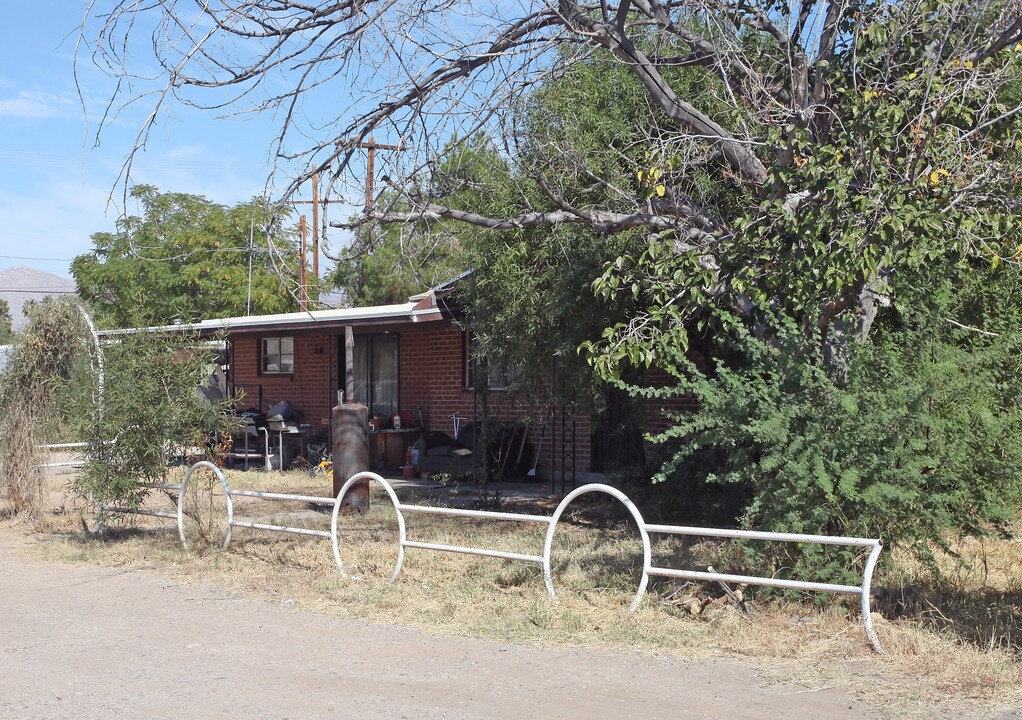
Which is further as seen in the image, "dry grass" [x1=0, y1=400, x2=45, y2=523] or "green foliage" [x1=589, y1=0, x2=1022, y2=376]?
"dry grass" [x1=0, y1=400, x2=45, y2=523]

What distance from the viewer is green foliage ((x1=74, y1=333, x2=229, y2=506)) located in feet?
35.4

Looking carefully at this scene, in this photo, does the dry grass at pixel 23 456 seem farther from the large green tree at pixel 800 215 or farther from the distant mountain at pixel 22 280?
the distant mountain at pixel 22 280

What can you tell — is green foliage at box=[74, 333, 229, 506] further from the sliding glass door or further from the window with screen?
the window with screen

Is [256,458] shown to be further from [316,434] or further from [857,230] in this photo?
[857,230]

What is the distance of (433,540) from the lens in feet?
35.6

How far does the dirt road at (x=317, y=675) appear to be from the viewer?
18.6 feet

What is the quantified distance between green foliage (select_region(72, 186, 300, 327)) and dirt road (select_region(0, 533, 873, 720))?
23.6m

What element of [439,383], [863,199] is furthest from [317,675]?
[439,383]

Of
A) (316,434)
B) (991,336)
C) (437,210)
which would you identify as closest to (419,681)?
(437,210)

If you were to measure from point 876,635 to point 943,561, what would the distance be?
8.31ft

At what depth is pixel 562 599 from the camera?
802cm

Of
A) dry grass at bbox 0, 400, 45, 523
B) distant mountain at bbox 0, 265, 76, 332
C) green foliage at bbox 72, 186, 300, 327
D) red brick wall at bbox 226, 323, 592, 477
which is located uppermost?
distant mountain at bbox 0, 265, 76, 332

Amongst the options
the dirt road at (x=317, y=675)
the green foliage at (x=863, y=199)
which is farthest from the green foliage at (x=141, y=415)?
the green foliage at (x=863, y=199)

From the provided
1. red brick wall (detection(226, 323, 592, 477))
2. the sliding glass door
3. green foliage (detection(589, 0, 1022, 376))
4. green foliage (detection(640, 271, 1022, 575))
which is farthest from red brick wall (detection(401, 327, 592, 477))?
green foliage (detection(640, 271, 1022, 575))
